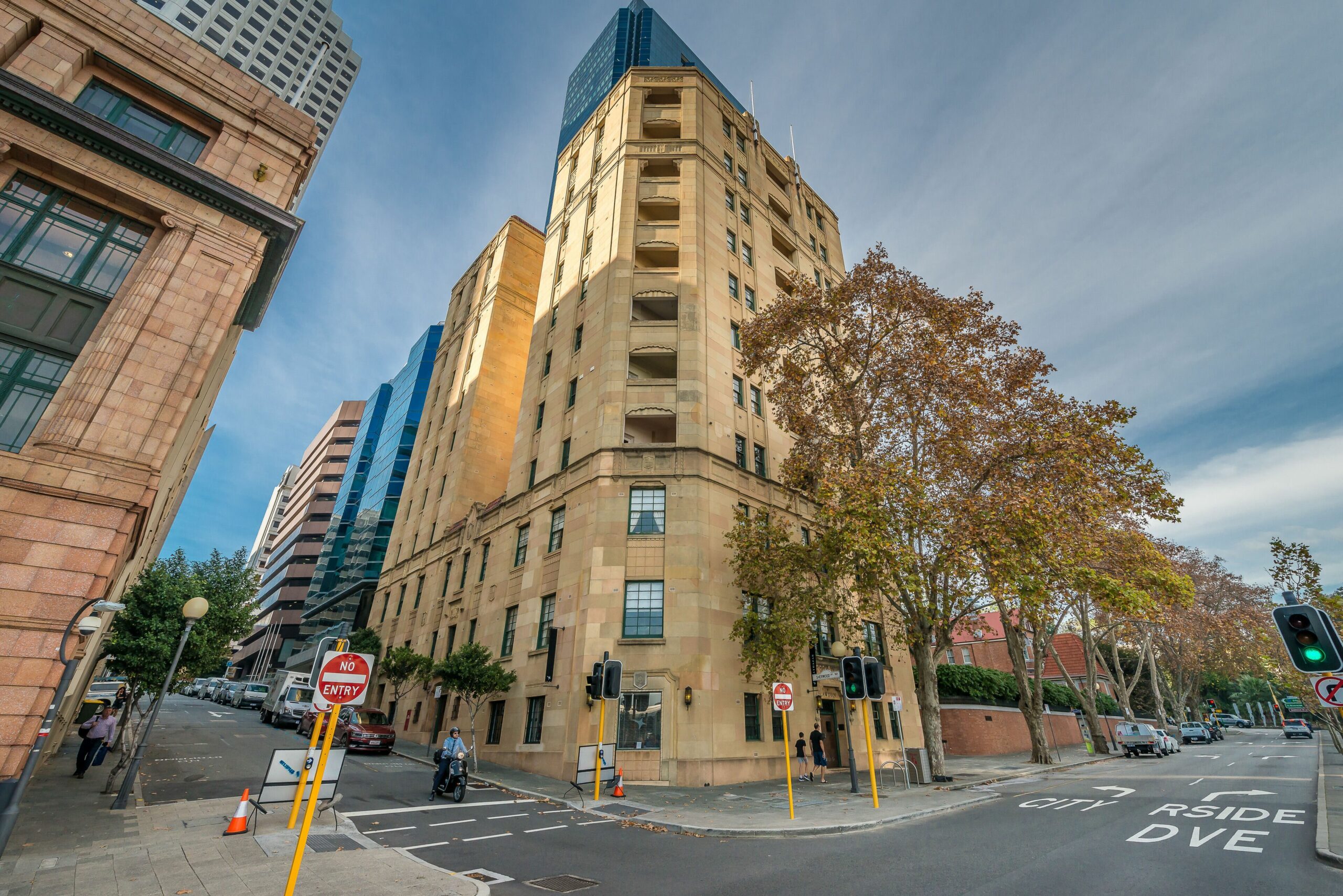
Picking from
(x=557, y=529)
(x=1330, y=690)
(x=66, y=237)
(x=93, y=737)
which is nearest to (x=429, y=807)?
(x=93, y=737)

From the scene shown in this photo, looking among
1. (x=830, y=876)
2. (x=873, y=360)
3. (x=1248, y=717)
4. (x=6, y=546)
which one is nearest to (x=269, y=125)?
(x=6, y=546)

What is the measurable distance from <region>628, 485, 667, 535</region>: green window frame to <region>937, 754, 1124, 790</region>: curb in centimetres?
1339

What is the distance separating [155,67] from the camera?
19.0 m

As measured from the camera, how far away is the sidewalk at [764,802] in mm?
13125

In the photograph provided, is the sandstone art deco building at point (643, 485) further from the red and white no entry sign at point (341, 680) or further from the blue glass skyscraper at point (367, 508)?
the blue glass skyscraper at point (367, 508)

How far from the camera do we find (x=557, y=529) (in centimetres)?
2648

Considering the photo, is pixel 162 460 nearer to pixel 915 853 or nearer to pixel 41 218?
pixel 41 218

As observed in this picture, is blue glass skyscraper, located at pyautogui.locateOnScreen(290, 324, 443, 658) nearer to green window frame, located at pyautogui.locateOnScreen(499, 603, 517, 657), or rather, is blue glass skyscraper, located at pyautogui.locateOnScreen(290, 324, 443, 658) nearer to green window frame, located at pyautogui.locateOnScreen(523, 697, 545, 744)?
green window frame, located at pyautogui.locateOnScreen(499, 603, 517, 657)

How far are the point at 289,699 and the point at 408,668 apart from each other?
8567 millimetres

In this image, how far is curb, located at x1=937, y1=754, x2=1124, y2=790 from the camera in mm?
19969

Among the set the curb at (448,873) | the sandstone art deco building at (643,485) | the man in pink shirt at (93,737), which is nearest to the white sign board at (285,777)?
the curb at (448,873)

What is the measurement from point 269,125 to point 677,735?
25.8 m

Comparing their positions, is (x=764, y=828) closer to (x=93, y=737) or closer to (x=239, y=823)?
(x=239, y=823)

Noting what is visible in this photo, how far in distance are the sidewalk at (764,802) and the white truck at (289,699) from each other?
1313 centimetres
